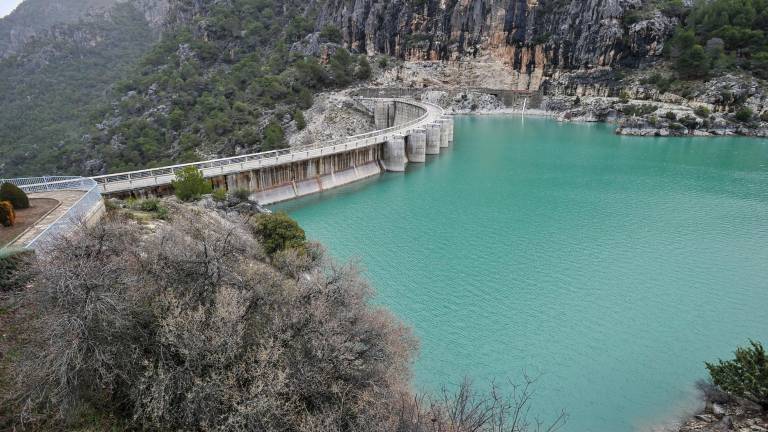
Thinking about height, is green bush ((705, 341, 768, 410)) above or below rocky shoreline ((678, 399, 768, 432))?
above

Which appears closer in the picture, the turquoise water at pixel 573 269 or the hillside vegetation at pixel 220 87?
the turquoise water at pixel 573 269

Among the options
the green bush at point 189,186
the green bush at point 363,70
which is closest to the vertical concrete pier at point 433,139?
the green bush at point 189,186

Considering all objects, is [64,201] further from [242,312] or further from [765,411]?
[765,411]

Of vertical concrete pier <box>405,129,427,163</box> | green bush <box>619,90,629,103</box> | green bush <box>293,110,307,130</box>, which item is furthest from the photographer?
green bush <box>619,90,629,103</box>

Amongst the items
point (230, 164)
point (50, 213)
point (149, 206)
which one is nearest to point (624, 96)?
point (230, 164)

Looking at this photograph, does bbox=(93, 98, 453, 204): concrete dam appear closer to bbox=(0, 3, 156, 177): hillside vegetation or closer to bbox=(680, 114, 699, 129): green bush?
bbox=(680, 114, 699, 129): green bush

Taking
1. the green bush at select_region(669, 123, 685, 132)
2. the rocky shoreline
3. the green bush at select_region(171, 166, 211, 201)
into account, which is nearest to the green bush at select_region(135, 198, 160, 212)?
the green bush at select_region(171, 166, 211, 201)

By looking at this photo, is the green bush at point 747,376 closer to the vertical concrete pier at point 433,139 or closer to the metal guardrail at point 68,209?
the metal guardrail at point 68,209
